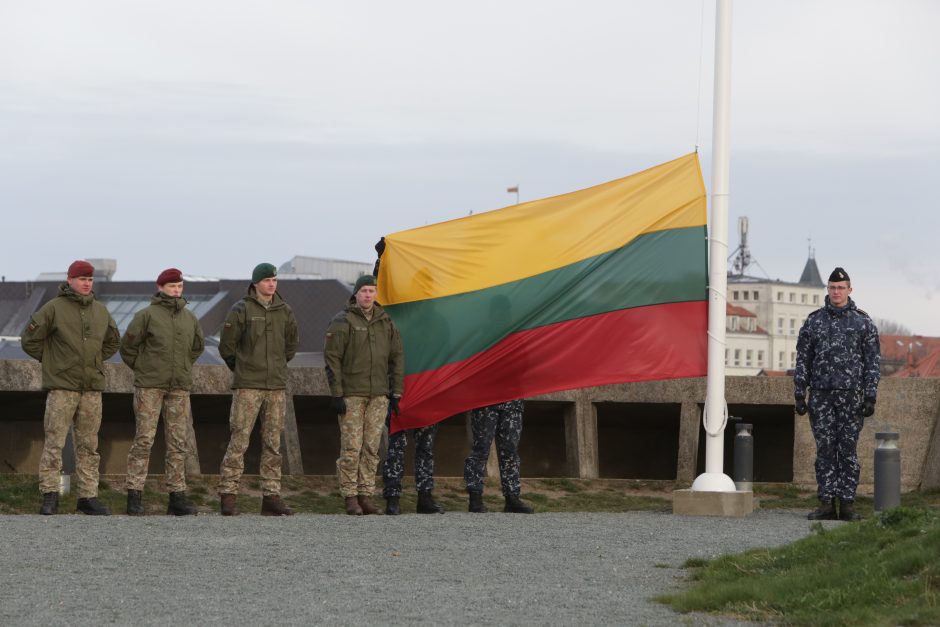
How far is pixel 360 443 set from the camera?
12.8 meters

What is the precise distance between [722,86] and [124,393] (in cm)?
664

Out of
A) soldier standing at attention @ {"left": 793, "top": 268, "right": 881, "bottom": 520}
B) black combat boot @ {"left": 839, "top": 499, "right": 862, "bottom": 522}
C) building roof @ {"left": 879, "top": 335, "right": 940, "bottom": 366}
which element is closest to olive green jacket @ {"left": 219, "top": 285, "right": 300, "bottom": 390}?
soldier standing at attention @ {"left": 793, "top": 268, "right": 881, "bottom": 520}

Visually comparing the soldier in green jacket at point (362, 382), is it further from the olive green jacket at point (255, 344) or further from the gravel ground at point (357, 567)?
the gravel ground at point (357, 567)

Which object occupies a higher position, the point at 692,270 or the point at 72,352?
the point at 692,270

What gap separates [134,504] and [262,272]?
206 cm

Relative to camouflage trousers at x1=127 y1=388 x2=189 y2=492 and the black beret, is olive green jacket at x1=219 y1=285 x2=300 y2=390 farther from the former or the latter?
the black beret

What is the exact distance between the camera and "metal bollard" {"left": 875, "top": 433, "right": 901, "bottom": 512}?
12.8 meters

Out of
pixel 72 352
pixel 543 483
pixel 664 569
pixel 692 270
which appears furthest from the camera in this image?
pixel 543 483

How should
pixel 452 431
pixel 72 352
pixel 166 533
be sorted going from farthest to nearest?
pixel 452 431 → pixel 72 352 → pixel 166 533

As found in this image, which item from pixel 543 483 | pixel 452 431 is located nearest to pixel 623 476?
pixel 452 431

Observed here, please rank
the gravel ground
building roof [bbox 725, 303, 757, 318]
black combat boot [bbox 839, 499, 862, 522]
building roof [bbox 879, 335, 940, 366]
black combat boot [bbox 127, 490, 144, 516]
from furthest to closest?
1. building roof [bbox 725, 303, 757, 318]
2. building roof [bbox 879, 335, 940, 366]
3. black combat boot [bbox 839, 499, 862, 522]
4. black combat boot [bbox 127, 490, 144, 516]
5. the gravel ground

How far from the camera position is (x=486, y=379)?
42.7ft

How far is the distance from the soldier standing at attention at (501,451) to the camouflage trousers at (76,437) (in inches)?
120

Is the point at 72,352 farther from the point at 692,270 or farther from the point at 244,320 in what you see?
the point at 692,270
